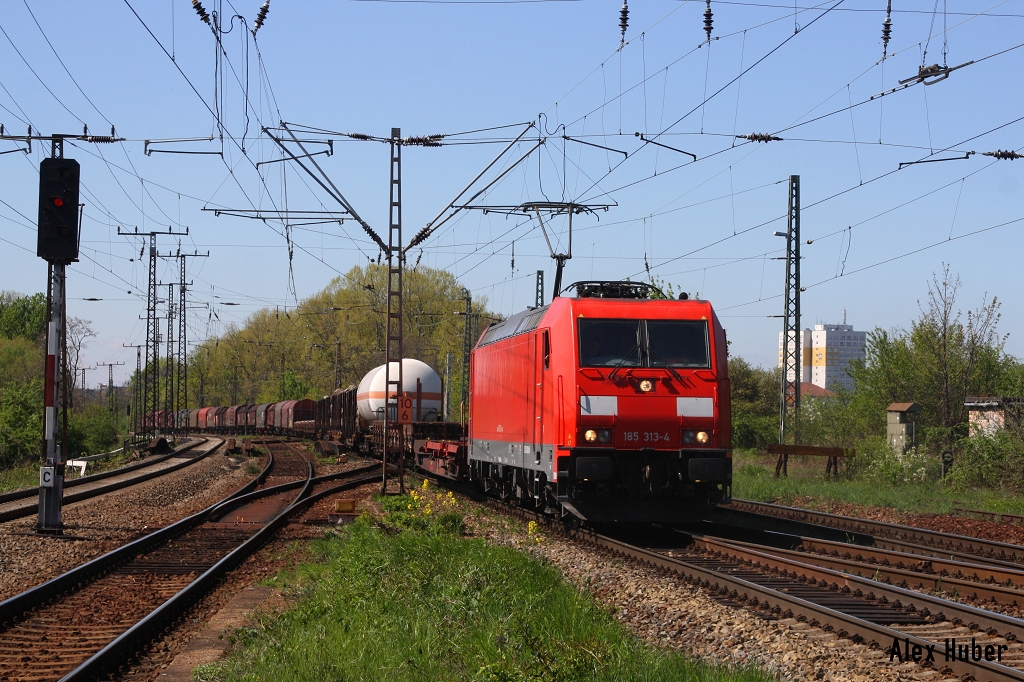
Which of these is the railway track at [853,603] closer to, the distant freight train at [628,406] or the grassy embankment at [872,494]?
the distant freight train at [628,406]

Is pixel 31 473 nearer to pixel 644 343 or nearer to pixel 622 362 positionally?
pixel 622 362

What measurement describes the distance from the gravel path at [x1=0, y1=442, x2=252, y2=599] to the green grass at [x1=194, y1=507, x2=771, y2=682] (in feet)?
11.3

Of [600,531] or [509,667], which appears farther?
[600,531]

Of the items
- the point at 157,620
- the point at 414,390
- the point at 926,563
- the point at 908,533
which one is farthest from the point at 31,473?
the point at 926,563

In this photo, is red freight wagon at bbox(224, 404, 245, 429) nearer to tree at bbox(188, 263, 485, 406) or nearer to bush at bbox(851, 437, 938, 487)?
tree at bbox(188, 263, 485, 406)

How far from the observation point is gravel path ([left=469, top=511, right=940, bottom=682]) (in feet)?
23.9

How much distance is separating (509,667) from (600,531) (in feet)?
32.1

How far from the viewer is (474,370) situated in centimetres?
2381

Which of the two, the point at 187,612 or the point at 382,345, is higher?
the point at 382,345

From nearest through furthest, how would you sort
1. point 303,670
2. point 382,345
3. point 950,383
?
point 303,670 < point 950,383 < point 382,345

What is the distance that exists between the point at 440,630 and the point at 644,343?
25.7 ft

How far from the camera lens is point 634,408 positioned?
48.2 feet

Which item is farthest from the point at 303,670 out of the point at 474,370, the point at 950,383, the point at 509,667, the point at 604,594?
the point at 950,383

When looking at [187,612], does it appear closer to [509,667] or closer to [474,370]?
[509,667]
